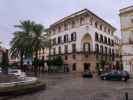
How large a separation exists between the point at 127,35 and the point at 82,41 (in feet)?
52.2

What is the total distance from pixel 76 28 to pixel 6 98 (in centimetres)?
4280

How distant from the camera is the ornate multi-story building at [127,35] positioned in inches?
1511

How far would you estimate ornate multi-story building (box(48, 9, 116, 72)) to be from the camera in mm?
52406

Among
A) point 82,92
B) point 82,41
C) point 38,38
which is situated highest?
point 82,41

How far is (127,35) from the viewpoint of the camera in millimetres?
38844

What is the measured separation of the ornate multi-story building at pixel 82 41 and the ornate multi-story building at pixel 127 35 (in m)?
13.7

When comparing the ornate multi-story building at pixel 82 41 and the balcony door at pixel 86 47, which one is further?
the balcony door at pixel 86 47

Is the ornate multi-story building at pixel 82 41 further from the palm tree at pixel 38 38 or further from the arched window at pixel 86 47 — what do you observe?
the palm tree at pixel 38 38

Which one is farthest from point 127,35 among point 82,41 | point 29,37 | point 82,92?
point 82,92

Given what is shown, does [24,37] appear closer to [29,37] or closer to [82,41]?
[29,37]

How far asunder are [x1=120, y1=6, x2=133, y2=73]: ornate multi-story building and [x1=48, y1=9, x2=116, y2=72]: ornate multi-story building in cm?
1366

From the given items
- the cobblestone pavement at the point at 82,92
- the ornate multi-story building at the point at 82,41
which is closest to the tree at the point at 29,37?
the ornate multi-story building at the point at 82,41

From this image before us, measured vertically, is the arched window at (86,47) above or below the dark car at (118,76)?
above

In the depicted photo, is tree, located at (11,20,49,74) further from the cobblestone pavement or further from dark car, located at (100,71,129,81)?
the cobblestone pavement
